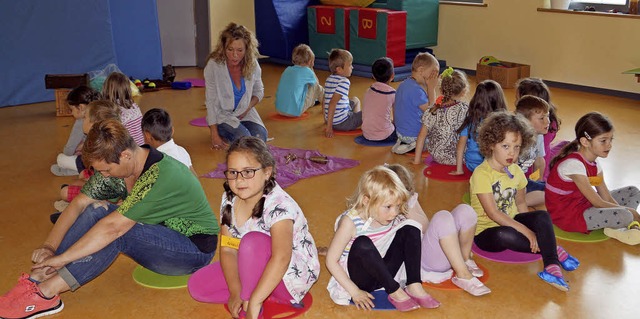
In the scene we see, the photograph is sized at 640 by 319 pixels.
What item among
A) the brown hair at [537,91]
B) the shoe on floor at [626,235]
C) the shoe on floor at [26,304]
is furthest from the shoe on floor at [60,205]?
the shoe on floor at [626,235]

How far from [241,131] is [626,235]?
319 centimetres

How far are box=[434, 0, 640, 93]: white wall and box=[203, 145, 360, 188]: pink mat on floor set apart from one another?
4.20 meters

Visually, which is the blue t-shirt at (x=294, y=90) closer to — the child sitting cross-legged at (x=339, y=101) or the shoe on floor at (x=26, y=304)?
the child sitting cross-legged at (x=339, y=101)

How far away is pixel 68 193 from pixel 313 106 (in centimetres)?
359

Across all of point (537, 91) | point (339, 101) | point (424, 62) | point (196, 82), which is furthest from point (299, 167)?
point (196, 82)

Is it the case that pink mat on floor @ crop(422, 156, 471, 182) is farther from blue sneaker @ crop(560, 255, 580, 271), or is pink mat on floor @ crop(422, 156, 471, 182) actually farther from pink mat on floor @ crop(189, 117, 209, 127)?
pink mat on floor @ crop(189, 117, 209, 127)

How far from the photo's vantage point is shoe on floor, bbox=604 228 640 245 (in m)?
3.82

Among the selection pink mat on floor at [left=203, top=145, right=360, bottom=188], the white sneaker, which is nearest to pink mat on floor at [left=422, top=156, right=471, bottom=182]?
the white sneaker

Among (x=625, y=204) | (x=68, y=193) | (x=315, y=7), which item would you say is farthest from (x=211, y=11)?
(x=625, y=204)

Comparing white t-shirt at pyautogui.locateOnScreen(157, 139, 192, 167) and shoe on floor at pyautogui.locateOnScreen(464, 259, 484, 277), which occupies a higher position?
white t-shirt at pyautogui.locateOnScreen(157, 139, 192, 167)

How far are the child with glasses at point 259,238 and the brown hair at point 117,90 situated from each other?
226 centimetres

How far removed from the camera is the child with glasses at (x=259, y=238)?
2799mm

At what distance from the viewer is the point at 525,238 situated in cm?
347

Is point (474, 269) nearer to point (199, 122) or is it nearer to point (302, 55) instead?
point (302, 55)
